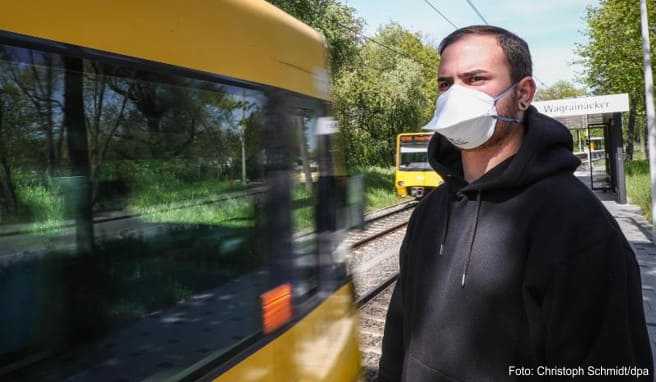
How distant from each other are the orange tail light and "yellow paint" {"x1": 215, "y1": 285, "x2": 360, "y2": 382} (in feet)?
0.25

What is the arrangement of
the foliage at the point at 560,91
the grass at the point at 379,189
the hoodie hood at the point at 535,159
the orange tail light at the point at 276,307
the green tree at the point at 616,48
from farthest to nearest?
the foliage at the point at 560,91
the green tree at the point at 616,48
the grass at the point at 379,189
the orange tail light at the point at 276,307
the hoodie hood at the point at 535,159

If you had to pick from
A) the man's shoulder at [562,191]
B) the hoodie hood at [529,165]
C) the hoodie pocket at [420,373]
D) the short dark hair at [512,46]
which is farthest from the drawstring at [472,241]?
the short dark hair at [512,46]

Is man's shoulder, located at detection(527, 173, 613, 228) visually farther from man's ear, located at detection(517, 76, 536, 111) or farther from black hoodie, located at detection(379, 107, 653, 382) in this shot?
man's ear, located at detection(517, 76, 536, 111)

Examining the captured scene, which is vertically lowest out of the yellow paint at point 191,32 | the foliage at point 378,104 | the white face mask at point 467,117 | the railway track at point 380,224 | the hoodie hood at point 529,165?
the railway track at point 380,224

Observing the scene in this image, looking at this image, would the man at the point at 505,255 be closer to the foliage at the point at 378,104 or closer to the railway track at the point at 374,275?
the railway track at the point at 374,275

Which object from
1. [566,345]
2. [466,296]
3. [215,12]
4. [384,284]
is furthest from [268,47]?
[384,284]

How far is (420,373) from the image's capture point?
1.64 m

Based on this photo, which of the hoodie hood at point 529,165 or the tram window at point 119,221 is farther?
the tram window at point 119,221

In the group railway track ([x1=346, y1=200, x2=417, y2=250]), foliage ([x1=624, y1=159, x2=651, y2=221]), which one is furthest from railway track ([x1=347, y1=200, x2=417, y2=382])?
foliage ([x1=624, y1=159, x2=651, y2=221])

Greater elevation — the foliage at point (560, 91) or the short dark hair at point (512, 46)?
the foliage at point (560, 91)

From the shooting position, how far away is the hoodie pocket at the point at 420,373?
1583 millimetres

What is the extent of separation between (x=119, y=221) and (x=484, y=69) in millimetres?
1432

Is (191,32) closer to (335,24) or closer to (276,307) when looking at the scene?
(276,307)

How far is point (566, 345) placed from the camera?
4.53 feet
